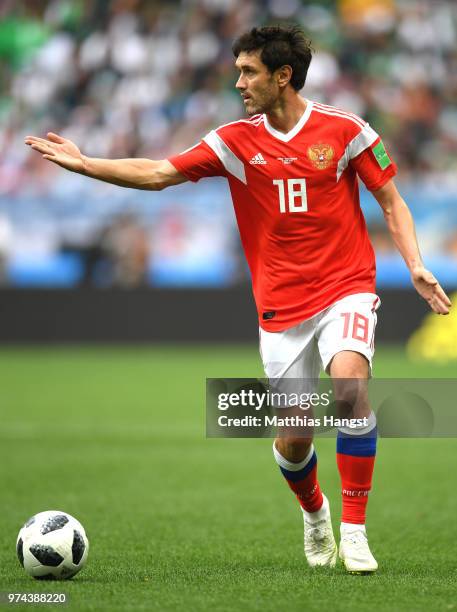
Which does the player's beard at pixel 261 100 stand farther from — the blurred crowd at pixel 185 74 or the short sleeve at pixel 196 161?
the blurred crowd at pixel 185 74

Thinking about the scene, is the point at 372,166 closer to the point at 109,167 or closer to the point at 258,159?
the point at 258,159

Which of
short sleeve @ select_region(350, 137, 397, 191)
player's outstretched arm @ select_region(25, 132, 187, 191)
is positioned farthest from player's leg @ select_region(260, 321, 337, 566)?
player's outstretched arm @ select_region(25, 132, 187, 191)

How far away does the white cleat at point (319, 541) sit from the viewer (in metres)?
5.37

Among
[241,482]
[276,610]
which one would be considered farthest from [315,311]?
[241,482]

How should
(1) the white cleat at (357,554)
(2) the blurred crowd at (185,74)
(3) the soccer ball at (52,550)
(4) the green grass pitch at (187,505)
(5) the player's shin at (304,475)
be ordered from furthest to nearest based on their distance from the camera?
(2) the blurred crowd at (185,74) < (5) the player's shin at (304,475) < (1) the white cleat at (357,554) < (3) the soccer ball at (52,550) < (4) the green grass pitch at (187,505)

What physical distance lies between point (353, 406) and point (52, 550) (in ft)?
4.59

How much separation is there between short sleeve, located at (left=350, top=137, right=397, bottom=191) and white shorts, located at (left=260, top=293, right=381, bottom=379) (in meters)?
0.51

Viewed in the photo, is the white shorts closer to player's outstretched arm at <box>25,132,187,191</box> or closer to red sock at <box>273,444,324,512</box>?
red sock at <box>273,444,324,512</box>

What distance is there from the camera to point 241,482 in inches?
330

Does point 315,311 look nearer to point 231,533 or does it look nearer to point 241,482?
point 231,533

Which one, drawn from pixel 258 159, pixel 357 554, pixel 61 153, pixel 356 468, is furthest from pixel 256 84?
pixel 357 554

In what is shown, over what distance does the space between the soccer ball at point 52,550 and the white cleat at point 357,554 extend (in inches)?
43.8

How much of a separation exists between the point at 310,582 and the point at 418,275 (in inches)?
54.1

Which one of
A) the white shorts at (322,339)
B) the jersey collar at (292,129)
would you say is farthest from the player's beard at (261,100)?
the white shorts at (322,339)
